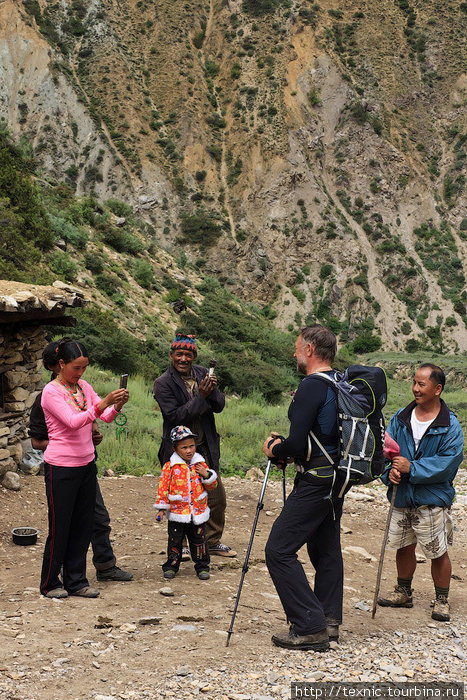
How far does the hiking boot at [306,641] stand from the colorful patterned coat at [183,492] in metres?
1.45

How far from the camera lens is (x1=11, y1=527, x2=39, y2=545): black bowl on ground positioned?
648 cm

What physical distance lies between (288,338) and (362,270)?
19.5m

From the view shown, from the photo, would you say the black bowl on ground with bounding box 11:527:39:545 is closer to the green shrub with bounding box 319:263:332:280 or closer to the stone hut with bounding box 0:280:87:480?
the stone hut with bounding box 0:280:87:480

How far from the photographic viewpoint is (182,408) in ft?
18.1

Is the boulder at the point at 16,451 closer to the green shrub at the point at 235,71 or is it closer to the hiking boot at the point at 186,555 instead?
the hiking boot at the point at 186,555

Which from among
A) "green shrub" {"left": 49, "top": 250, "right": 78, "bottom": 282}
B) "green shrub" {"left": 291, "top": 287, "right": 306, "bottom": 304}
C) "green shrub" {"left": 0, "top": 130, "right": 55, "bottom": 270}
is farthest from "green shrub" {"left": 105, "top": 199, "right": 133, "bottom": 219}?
"green shrub" {"left": 291, "top": 287, "right": 306, "bottom": 304}

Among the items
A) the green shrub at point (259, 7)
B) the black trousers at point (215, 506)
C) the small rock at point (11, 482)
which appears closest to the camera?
the black trousers at point (215, 506)

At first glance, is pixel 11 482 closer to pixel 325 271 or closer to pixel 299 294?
pixel 299 294

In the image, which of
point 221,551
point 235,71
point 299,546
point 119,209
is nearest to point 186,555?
point 221,551

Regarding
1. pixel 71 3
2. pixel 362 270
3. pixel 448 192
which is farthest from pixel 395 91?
pixel 71 3

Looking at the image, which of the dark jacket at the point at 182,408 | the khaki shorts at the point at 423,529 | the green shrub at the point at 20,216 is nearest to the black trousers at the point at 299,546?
the khaki shorts at the point at 423,529

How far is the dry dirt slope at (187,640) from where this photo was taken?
3562mm

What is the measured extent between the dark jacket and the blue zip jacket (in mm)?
1509

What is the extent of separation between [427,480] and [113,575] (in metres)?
2.59
